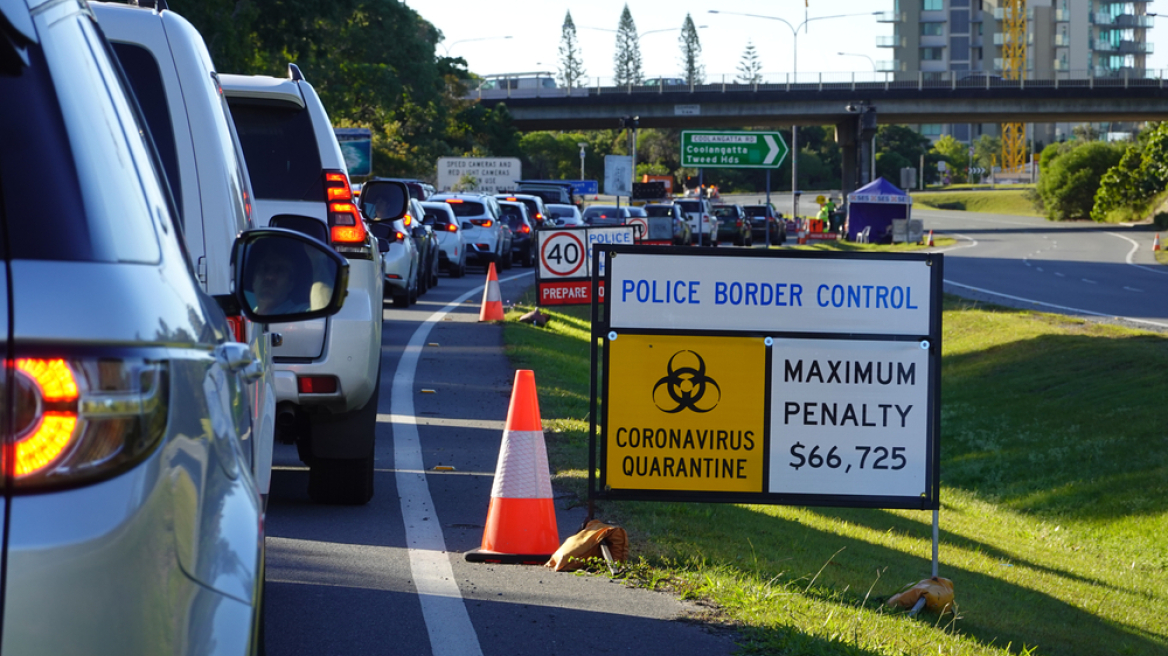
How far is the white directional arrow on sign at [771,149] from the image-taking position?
2195 centimetres

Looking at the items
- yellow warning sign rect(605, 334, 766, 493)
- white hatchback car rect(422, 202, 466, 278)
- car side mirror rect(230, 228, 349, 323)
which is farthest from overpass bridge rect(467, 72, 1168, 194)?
car side mirror rect(230, 228, 349, 323)

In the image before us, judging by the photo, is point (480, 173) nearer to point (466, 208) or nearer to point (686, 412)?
point (466, 208)

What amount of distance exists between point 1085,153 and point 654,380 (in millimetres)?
88641

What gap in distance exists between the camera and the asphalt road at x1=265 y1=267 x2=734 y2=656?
5.14 metres

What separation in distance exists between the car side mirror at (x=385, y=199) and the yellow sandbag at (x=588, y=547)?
10.5 feet

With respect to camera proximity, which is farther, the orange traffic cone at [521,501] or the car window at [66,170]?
the orange traffic cone at [521,501]

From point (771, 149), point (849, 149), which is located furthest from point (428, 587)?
point (849, 149)

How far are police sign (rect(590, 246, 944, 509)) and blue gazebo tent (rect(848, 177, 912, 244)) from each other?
175ft

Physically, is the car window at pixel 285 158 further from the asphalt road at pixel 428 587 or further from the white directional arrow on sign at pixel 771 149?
the white directional arrow on sign at pixel 771 149

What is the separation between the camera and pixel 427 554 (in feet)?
21.4

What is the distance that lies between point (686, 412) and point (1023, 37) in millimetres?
192120

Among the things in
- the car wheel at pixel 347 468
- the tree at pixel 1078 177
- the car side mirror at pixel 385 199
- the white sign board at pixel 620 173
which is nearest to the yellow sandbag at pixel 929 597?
the car wheel at pixel 347 468

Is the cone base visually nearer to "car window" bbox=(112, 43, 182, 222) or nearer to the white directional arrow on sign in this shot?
"car window" bbox=(112, 43, 182, 222)

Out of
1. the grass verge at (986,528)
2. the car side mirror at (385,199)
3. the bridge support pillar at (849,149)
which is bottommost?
the grass verge at (986,528)
